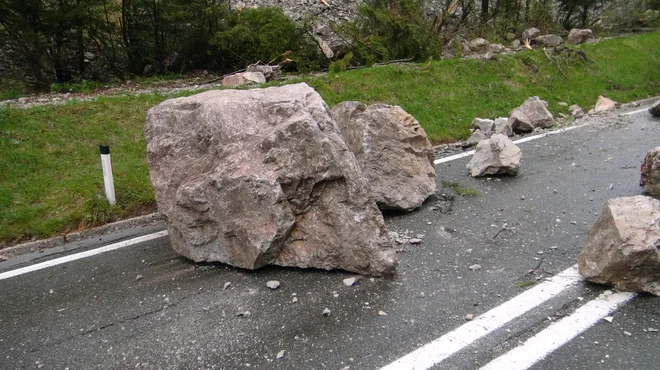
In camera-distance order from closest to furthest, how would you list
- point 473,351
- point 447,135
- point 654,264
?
point 473,351, point 654,264, point 447,135

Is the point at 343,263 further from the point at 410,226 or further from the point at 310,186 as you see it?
the point at 410,226

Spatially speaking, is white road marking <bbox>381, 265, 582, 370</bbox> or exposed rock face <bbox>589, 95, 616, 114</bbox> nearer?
white road marking <bbox>381, 265, 582, 370</bbox>

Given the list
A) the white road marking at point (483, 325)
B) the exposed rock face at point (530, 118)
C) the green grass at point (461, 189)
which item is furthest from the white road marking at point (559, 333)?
the exposed rock face at point (530, 118)

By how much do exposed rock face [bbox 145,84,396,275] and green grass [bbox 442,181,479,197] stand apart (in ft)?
7.01

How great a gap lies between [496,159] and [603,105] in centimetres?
691

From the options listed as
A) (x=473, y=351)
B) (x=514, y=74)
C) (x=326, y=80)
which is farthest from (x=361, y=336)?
(x=514, y=74)

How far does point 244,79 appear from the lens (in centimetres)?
1047

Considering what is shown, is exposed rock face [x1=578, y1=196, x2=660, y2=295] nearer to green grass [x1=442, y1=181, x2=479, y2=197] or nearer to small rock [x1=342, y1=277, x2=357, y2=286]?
small rock [x1=342, y1=277, x2=357, y2=286]

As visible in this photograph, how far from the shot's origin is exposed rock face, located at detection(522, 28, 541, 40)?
684 inches

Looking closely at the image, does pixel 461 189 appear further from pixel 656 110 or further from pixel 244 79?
pixel 656 110

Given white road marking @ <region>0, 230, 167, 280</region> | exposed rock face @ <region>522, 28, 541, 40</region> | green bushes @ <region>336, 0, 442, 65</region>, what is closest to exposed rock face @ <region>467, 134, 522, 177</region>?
white road marking @ <region>0, 230, 167, 280</region>

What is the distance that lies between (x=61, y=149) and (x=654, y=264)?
23.4 ft

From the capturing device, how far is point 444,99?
10.6 meters

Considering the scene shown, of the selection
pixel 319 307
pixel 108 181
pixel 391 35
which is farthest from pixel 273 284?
pixel 391 35
